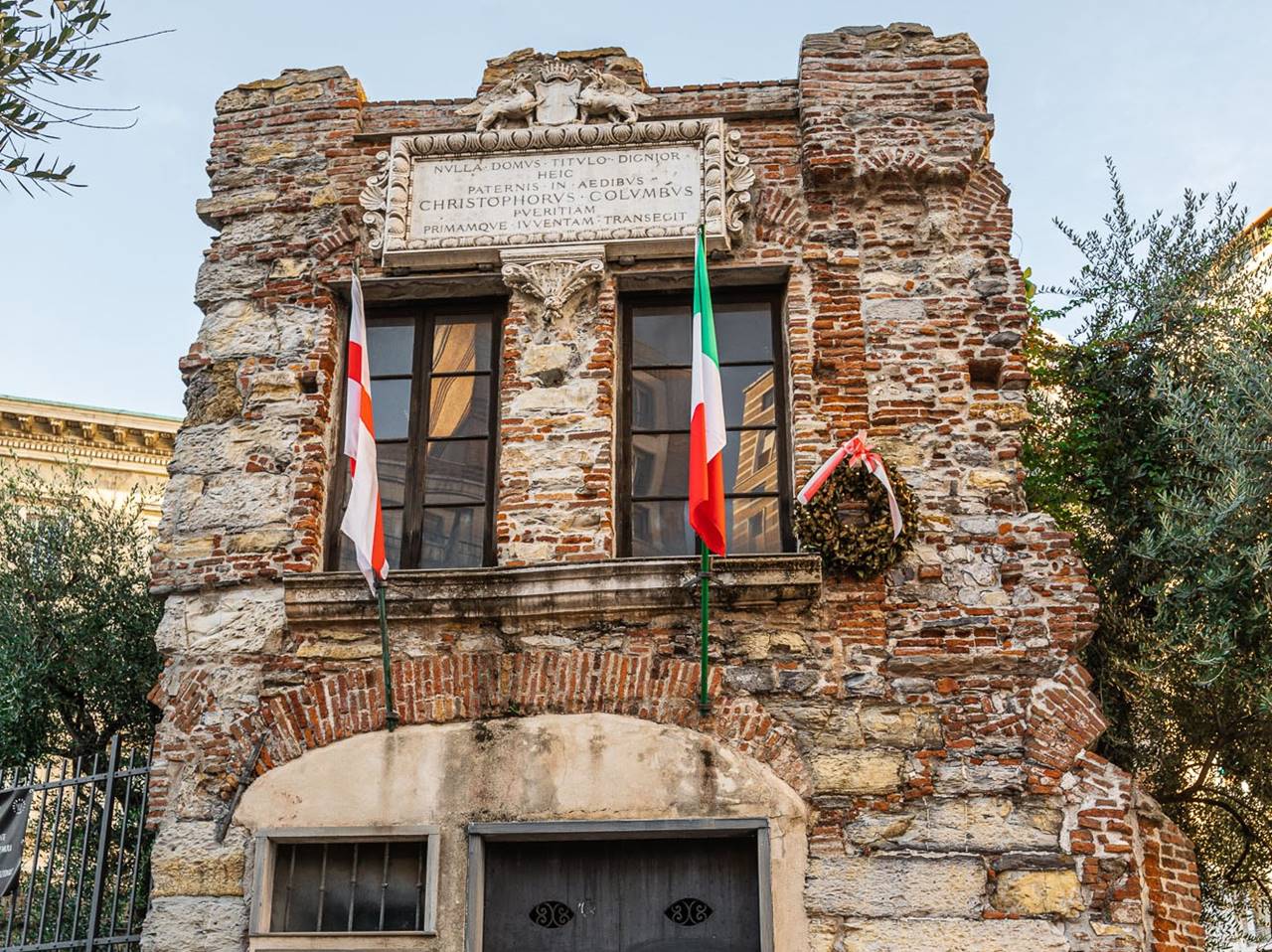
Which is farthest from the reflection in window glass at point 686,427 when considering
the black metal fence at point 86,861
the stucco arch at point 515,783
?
the black metal fence at point 86,861

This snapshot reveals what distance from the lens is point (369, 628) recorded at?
24.2ft

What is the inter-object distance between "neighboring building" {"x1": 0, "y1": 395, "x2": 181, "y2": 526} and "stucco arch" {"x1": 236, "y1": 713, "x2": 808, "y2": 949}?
11256 mm

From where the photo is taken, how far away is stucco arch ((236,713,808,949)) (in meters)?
6.75

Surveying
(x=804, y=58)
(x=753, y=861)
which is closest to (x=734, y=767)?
(x=753, y=861)

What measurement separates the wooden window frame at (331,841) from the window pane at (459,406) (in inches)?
93.5

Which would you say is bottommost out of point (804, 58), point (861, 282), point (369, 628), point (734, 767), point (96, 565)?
point (734, 767)

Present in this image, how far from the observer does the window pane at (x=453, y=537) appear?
780 cm

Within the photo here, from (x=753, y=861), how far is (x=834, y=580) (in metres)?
1.50

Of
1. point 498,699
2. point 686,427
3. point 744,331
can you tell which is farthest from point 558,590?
point 744,331

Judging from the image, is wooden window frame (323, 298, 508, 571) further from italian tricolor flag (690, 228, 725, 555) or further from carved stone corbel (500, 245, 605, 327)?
italian tricolor flag (690, 228, 725, 555)

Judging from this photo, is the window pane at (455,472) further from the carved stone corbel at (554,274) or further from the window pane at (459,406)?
the carved stone corbel at (554,274)

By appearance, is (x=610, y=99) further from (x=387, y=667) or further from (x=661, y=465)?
(x=387, y=667)

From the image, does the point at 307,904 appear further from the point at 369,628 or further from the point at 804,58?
the point at 804,58

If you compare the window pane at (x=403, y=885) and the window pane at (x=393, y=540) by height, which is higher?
the window pane at (x=393, y=540)
